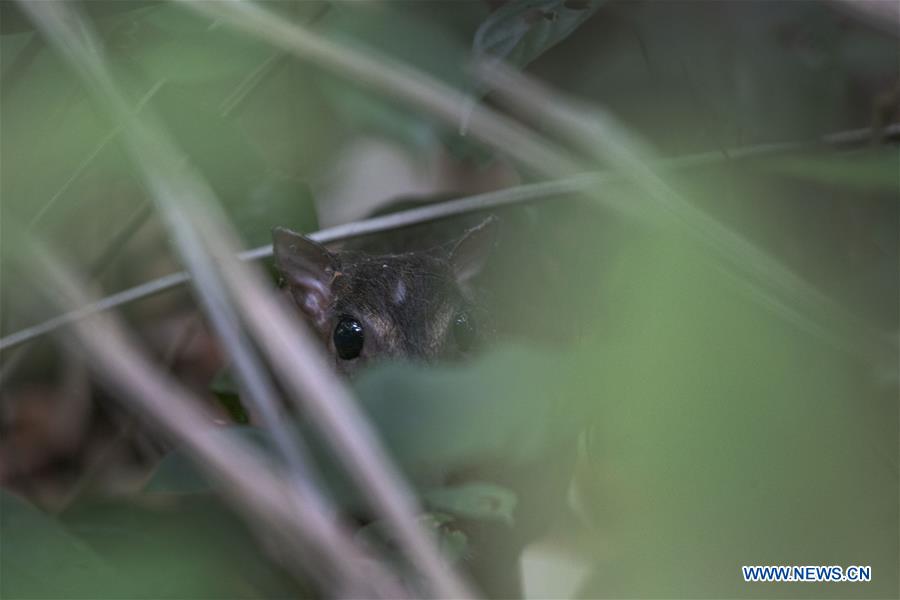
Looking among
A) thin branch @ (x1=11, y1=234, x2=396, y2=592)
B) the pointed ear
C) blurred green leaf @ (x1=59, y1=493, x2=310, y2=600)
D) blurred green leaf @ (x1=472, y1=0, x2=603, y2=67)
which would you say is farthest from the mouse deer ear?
thin branch @ (x1=11, y1=234, x2=396, y2=592)

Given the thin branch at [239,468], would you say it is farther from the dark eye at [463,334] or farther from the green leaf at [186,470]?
the dark eye at [463,334]

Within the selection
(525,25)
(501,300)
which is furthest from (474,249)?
(525,25)

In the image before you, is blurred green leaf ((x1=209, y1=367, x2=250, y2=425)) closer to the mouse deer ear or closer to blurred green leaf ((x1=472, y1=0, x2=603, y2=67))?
the mouse deer ear

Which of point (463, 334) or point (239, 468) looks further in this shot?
point (463, 334)

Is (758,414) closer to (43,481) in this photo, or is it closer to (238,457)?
(238,457)

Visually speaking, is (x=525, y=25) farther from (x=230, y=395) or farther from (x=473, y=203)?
(x=230, y=395)

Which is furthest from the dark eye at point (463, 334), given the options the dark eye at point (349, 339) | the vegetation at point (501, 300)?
the dark eye at point (349, 339)
